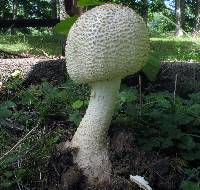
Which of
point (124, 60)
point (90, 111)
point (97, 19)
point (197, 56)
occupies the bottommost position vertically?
point (197, 56)

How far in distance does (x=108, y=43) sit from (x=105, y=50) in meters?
0.04

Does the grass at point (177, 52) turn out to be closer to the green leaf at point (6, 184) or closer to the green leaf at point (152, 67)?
the green leaf at point (152, 67)

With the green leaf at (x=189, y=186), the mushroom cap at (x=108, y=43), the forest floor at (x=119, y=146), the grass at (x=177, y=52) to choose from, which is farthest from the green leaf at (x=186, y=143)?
the grass at (x=177, y=52)

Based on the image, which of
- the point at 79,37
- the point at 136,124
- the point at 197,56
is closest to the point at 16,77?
the point at 136,124

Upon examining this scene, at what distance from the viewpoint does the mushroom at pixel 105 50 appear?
2.03 meters

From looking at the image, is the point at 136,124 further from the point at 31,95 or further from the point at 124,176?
the point at 31,95

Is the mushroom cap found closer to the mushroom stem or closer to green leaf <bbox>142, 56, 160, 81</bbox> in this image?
the mushroom stem

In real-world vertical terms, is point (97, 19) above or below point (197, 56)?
above

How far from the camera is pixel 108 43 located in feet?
6.63

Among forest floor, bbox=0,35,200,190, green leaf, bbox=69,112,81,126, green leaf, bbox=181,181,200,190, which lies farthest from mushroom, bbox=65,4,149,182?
green leaf, bbox=181,181,200,190

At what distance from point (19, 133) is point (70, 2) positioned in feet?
5.41

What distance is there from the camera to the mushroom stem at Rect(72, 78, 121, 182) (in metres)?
2.27

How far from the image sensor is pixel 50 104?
3031 millimetres

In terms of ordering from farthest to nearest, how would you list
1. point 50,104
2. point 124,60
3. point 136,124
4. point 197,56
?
point 197,56 → point 50,104 → point 136,124 → point 124,60
